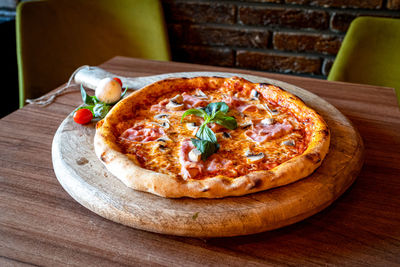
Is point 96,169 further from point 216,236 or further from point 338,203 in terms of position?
point 338,203

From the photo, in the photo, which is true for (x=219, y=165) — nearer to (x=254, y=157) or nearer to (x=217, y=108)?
(x=254, y=157)

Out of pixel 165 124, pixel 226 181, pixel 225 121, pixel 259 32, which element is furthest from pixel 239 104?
pixel 259 32

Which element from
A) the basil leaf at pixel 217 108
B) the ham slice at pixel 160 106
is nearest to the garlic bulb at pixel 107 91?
the ham slice at pixel 160 106

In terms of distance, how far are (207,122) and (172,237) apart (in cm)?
42

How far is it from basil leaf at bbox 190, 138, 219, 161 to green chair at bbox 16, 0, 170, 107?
1414 mm

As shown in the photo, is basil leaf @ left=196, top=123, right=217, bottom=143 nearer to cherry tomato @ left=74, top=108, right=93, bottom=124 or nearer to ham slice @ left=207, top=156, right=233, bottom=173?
ham slice @ left=207, top=156, right=233, bottom=173

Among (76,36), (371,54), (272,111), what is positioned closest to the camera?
(272,111)

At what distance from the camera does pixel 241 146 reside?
3.46 ft

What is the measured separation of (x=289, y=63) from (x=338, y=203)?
1.71 metres

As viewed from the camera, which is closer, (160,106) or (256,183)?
(256,183)

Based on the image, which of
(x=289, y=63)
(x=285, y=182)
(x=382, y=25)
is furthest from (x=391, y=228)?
(x=289, y=63)

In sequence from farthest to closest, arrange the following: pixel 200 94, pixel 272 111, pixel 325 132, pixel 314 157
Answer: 1. pixel 200 94
2. pixel 272 111
3. pixel 325 132
4. pixel 314 157

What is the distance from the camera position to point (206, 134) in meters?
1.04

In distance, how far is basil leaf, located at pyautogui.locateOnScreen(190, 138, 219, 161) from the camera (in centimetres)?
97
